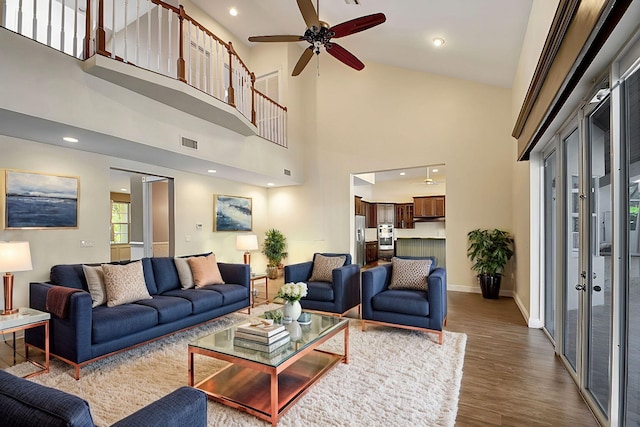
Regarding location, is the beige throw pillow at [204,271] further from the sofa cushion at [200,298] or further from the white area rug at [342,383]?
the white area rug at [342,383]

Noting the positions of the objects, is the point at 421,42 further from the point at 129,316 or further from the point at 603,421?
the point at 129,316

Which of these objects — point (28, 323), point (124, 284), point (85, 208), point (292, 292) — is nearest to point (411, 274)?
point (292, 292)

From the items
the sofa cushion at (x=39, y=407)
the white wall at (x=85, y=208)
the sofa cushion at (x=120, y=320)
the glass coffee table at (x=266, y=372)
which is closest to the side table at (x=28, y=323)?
the sofa cushion at (x=120, y=320)

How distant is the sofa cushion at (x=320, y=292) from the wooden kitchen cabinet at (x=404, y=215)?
7100mm

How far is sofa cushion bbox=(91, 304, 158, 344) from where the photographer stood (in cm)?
299

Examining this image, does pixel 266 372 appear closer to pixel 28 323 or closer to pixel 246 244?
pixel 28 323

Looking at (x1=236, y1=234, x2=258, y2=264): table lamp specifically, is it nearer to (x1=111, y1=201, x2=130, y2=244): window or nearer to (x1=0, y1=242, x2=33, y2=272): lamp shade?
(x1=0, y1=242, x2=33, y2=272): lamp shade

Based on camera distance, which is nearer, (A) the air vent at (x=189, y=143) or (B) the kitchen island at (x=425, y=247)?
(A) the air vent at (x=189, y=143)

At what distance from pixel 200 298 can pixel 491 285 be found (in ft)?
15.3

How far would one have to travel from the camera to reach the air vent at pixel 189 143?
462 cm

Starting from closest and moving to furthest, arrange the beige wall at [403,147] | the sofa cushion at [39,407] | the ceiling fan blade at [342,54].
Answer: the sofa cushion at [39,407], the ceiling fan blade at [342,54], the beige wall at [403,147]

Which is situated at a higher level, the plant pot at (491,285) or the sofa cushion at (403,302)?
the sofa cushion at (403,302)

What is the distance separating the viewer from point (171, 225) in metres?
6.02

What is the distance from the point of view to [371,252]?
10.9 meters
